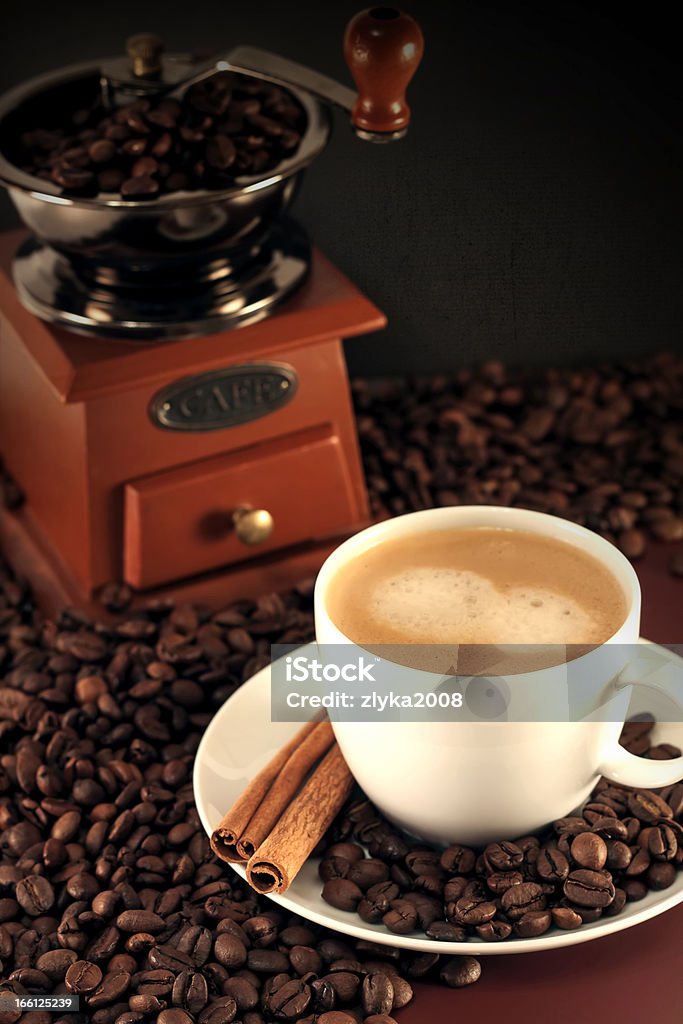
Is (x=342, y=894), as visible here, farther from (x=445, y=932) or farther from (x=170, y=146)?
(x=170, y=146)

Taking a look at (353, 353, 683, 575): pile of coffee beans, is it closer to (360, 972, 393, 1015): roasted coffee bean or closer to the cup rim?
the cup rim

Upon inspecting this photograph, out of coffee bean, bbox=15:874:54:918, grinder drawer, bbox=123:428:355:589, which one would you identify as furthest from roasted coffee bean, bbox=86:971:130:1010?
grinder drawer, bbox=123:428:355:589

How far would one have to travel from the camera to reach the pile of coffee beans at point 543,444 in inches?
57.1

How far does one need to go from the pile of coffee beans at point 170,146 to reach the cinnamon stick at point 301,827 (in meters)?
0.54

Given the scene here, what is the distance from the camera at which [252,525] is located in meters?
1.29

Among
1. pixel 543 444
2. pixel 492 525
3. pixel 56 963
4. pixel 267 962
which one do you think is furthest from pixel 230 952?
pixel 543 444

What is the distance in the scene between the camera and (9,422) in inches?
57.0

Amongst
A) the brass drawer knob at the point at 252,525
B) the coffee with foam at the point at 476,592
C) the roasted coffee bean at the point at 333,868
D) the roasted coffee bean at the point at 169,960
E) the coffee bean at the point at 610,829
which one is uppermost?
the coffee with foam at the point at 476,592

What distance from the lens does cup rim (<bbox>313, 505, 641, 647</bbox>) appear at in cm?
89

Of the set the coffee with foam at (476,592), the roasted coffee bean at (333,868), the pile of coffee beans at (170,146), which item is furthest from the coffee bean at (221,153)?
the roasted coffee bean at (333,868)

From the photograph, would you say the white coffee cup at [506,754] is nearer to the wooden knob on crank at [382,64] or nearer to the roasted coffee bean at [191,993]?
the roasted coffee bean at [191,993]

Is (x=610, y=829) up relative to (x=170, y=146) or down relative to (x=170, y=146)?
down

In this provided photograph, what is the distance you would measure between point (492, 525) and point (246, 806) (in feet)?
0.94

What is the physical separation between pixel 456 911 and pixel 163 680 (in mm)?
427
